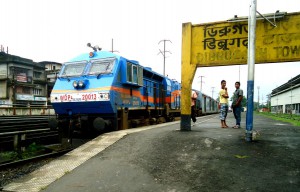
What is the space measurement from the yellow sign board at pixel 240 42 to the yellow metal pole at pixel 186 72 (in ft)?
0.52

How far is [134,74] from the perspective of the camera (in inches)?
454

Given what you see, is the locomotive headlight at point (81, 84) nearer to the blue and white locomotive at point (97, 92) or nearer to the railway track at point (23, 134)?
the blue and white locomotive at point (97, 92)

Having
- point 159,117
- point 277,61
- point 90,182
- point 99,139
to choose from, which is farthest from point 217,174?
point 159,117

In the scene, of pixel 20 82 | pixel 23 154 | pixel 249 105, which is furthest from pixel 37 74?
pixel 249 105

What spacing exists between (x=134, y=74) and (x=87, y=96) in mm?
2499

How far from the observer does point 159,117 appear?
1586cm

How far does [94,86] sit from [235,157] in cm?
600

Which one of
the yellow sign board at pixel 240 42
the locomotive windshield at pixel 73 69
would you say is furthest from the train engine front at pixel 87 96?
the yellow sign board at pixel 240 42

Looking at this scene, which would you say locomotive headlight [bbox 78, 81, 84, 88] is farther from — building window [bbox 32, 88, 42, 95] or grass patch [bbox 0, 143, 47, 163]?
building window [bbox 32, 88, 42, 95]

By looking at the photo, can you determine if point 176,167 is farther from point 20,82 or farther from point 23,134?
point 20,82

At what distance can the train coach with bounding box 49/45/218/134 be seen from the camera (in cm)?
984

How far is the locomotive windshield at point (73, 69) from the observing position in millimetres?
10849

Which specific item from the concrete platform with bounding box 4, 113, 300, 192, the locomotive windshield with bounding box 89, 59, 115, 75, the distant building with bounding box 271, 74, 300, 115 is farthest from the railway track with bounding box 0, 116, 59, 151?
the distant building with bounding box 271, 74, 300, 115

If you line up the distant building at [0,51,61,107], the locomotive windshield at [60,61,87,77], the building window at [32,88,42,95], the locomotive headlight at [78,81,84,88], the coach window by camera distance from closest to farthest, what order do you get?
the locomotive headlight at [78,81,84,88] < the locomotive windshield at [60,61,87,77] < the coach window < the distant building at [0,51,61,107] < the building window at [32,88,42,95]
